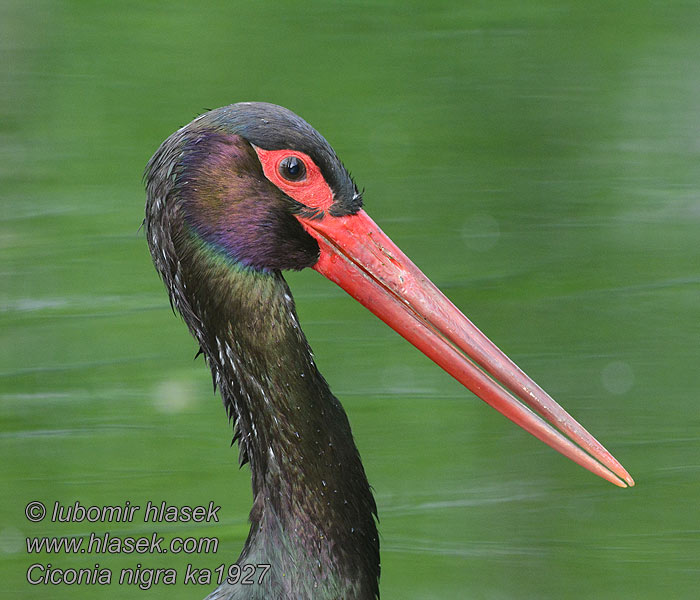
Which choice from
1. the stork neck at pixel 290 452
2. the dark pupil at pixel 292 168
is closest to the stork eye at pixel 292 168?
the dark pupil at pixel 292 168

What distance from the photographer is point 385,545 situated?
2902mm

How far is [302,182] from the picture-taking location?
5.71 ft

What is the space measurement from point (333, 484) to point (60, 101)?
1.74m

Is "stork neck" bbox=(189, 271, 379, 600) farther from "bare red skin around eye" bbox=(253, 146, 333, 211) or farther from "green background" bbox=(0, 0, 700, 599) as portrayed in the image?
"green background" bbox=(0, 0, 700, 599)

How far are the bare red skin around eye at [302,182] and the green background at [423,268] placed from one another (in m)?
1.18

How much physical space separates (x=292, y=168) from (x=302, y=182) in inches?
1.4

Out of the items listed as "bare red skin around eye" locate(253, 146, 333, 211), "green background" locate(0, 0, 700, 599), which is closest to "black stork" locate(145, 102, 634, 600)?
"bare red skin around eye" locate(253, 146, 333, 211)

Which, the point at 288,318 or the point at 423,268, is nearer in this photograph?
the point at 288,318

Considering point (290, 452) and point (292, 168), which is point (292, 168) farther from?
point (290, 452)

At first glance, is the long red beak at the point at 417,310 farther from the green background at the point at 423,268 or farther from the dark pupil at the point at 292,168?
the green background at the point at 423,268

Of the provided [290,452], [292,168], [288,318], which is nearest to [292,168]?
[292,168]

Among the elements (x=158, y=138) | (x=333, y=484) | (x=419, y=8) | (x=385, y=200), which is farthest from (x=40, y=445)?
(x=419, y=8)

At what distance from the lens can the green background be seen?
2.90 meters

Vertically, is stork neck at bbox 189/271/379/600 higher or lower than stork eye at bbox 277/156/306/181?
lower
